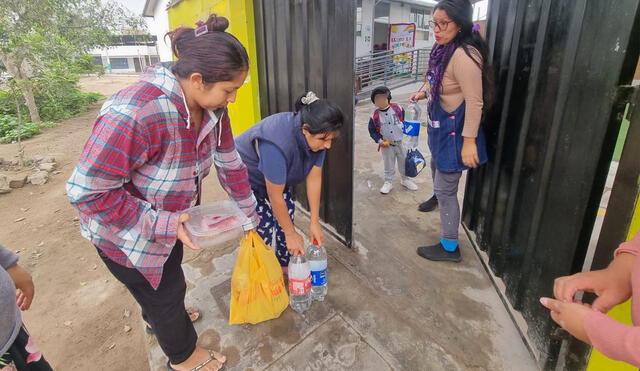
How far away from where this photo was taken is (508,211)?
211cm

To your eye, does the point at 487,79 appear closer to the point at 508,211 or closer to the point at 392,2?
the point at 508,211

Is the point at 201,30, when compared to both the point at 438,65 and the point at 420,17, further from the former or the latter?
the point at 420,17

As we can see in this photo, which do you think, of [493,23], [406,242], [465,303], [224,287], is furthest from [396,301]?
[493,23]

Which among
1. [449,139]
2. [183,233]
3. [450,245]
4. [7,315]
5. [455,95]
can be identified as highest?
[455,95]

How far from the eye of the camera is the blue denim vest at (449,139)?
231cm

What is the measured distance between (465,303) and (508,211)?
2.18 ft

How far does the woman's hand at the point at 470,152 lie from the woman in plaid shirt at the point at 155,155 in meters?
1.54

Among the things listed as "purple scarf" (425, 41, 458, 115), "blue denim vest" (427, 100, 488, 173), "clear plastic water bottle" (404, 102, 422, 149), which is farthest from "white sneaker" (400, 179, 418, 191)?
"purple scarf" (425, 41, 458, 115)

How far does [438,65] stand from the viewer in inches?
90.0

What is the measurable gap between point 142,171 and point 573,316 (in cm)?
139

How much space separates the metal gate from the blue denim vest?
59 cm

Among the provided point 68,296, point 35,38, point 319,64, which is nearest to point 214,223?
point 319,64

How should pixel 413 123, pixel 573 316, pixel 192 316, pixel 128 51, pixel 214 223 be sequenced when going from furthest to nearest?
pixel 128 51 → pixel 413 123 → pixel 192 316 → pixel 214 223 → pixel 573 316

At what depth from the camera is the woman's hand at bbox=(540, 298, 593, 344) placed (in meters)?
0.91
